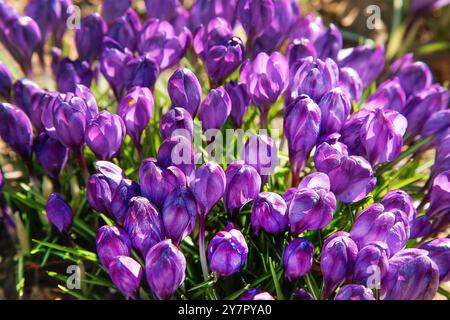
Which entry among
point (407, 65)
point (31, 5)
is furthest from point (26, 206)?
point (407, 65)

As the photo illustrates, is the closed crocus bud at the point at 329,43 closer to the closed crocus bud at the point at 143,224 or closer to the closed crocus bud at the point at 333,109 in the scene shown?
the closed crocus bud at the point at 333,109

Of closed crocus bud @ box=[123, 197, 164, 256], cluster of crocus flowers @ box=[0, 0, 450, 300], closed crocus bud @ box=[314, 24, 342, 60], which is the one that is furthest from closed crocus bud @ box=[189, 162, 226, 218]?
closed crocus bud @ box=[314, 24, 342, 60]

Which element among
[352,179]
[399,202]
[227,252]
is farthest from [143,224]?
[399,202]

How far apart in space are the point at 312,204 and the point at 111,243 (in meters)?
0.49

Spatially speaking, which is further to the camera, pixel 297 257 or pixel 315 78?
pixel 315 78

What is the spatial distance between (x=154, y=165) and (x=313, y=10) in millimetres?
2250

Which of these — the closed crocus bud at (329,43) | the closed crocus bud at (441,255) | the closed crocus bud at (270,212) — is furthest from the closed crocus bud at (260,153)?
the closed crocus bud at (329,43)

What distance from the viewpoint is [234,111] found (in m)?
1.95

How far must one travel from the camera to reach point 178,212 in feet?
5.07

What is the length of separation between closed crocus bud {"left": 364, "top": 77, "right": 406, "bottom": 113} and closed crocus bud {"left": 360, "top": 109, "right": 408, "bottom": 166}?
24 cm

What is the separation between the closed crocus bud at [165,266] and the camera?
148cm

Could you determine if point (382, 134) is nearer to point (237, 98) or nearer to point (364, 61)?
point (237, 98)
